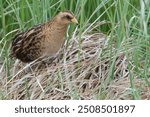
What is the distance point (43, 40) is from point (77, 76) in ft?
1.32

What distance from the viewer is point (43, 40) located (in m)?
5.96

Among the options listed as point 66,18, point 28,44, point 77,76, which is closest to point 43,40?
point 28,44

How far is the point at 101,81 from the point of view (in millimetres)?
5641

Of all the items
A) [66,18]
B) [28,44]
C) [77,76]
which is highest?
[66,18]

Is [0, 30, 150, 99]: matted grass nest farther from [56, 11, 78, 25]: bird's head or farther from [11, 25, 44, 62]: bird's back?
[56, 11, 78, 25]: bird's head

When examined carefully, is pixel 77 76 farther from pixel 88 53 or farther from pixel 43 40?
pixel 43 40

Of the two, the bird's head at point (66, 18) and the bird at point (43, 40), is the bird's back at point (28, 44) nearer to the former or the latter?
the bird at point (43, 40)

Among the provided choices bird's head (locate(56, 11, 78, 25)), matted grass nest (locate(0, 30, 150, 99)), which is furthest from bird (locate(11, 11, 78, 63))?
matted grass nest (locate(0, 30, 150, 99))

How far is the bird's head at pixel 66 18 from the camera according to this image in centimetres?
578

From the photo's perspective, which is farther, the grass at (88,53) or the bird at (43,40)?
the bird at (43,40)

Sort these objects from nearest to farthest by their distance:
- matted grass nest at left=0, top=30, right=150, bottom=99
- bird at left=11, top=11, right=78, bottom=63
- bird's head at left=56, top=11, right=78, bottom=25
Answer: matted grass nest at left=0, top=30, right=150, bottom=99
bird's head at left=56, top=11, right=78, bottom=25
bird at left=11, top=11, right=78, bottom=63

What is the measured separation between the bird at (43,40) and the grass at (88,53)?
113 millimetres

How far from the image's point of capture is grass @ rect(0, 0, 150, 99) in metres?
5.52

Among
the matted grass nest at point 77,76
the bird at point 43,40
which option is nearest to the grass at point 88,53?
the matted grass nest at point 77,76
